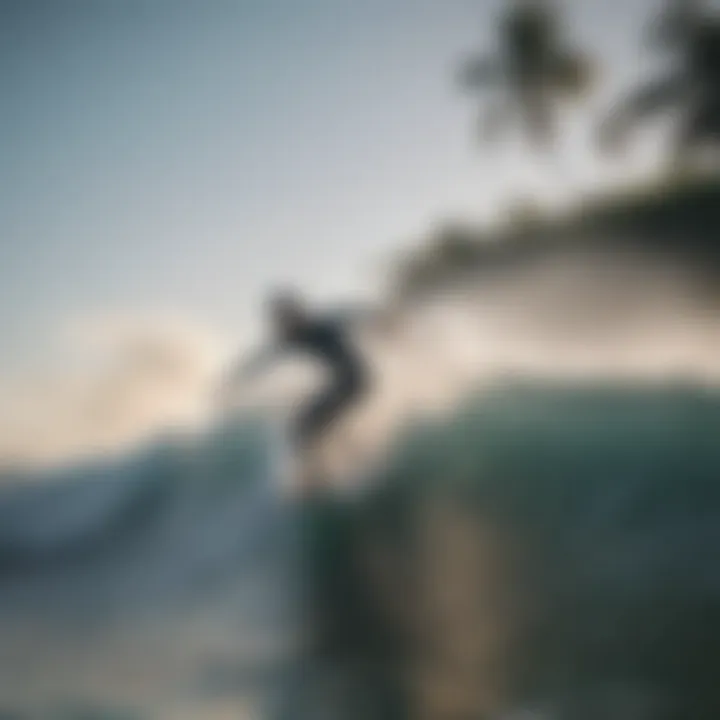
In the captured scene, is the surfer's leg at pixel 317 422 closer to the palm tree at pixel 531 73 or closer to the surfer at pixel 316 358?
the surfer at pixel 316 358

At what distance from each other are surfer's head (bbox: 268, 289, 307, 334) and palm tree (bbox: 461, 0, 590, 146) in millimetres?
597

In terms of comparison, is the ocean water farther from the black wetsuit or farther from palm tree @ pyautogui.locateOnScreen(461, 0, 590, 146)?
palm tree @ pyautogui.locateOnScreen(461, 0, 590, 146)

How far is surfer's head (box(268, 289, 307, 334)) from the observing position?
2033 millimetres

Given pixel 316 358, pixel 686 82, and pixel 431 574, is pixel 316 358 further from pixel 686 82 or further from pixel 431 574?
pixel 686 82

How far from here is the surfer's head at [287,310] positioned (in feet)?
6.67

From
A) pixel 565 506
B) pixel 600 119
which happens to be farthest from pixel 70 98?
pixel 565 506

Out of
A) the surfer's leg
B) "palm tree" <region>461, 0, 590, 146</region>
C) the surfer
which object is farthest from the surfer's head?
"palm tree" <region>461, 0, 590, 146</region>

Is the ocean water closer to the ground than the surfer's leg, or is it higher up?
closer to the ground

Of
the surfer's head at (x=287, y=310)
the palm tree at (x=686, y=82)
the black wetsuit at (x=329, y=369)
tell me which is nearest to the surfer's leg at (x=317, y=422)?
the black wetsuit at (x=329, y=369)

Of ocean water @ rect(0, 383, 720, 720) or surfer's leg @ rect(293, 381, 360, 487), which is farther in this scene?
surfer's leg @ rect(293, 381, 360, 487)

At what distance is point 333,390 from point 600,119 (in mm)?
896

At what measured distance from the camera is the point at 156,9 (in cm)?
216

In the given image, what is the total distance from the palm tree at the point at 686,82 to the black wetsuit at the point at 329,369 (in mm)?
817

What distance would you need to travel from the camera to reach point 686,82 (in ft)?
6.48
